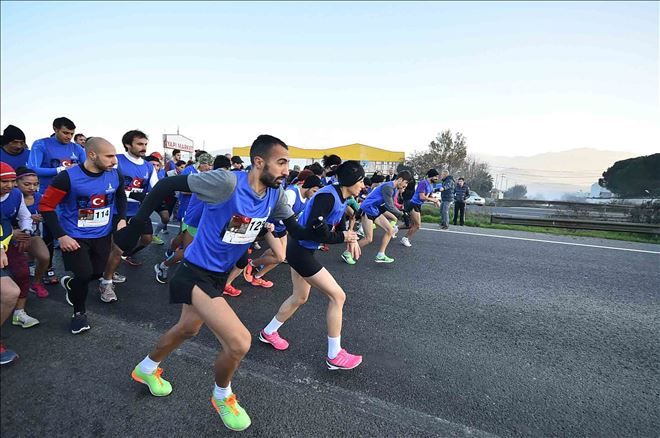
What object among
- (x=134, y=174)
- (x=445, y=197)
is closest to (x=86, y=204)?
(x=134, y=174)

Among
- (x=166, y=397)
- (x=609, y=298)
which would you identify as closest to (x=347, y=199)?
(x=166, y=397)

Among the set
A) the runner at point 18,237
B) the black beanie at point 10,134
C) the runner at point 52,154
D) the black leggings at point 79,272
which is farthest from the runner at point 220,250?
the black beanie at point 10,134

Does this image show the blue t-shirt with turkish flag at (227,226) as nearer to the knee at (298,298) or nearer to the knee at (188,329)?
the knee at (188,329)

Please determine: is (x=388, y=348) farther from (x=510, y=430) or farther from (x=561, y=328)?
(x=561, y=328)

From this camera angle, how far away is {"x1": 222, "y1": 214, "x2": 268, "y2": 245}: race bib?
2369 millimetres

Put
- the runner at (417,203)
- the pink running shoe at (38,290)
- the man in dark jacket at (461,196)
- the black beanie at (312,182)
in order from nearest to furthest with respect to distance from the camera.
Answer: the pink running shoe at (38,290) < the black beanie at (312,182) < the runner at (417,203) < the man in dark jacket at (461,196)

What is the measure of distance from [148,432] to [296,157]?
29.8 meters

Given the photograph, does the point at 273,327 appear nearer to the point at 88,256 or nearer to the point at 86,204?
the point at 88,256

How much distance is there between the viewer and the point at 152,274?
217 inches

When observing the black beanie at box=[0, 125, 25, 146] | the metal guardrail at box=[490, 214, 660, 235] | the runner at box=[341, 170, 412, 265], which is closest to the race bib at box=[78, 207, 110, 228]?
the black beanie at box=[0, 125, 25, 146]

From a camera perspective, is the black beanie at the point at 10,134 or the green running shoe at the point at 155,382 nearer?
the green running shoe at the point at 155,382

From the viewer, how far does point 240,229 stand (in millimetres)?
2408

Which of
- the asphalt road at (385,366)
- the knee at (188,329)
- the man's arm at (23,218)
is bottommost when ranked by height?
the asphalt road at (385,366)

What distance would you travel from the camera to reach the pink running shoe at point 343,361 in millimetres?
3039
